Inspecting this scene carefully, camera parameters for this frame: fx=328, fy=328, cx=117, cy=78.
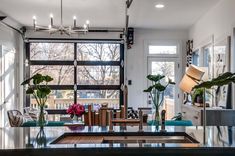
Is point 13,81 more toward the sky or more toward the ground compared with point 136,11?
more toward the ground

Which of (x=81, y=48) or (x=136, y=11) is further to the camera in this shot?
(x=81, y=48)

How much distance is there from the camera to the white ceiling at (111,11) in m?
6.06

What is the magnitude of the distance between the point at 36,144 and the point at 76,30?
4301mm

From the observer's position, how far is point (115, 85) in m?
9.08

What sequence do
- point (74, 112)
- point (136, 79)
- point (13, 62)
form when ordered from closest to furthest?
point (74, 112)
point (13, 62)
point (136, 79)

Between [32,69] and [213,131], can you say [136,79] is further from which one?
[213,131]

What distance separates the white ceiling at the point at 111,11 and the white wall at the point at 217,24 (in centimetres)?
14

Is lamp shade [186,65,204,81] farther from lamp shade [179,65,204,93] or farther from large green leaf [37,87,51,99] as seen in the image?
large green leaf [37,87,51,99]

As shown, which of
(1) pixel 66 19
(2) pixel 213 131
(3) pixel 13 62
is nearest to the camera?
(2) pixel 213 131

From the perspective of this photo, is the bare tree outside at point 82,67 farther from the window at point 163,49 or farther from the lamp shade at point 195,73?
the lamp shade at point 195,73

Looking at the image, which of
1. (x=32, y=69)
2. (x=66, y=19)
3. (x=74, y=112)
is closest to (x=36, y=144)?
(x=74, y=112)

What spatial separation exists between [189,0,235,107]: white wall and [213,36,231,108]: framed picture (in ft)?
0.41

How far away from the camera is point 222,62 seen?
561 centimetres

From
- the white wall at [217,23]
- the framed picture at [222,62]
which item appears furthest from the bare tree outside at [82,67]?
the framed picture at [222,62]
